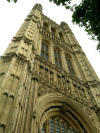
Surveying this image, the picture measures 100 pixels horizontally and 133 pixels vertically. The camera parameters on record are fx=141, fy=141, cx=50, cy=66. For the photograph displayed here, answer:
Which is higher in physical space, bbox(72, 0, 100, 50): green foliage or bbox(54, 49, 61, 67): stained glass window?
bbox(54, 49, 61, 67): stained glass window

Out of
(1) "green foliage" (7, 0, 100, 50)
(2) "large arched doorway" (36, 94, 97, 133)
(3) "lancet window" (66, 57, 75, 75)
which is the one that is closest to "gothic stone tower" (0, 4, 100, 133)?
(2) "large arched doorway" (36, 94, 97, 133)

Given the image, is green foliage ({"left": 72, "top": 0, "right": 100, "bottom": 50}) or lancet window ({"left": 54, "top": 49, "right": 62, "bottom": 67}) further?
lancet window ({"left": 54, "top": 49, "right": 62, "bottom": 67})

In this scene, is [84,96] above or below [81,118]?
above

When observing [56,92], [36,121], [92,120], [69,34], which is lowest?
[36,121]

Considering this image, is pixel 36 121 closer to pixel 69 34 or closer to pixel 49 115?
pixel 49 115

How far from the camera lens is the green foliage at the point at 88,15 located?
21.3ft

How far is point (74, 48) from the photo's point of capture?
80.9 feet

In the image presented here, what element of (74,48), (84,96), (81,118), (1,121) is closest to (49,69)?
(84,96)

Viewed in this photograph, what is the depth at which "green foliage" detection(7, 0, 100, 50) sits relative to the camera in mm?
6495

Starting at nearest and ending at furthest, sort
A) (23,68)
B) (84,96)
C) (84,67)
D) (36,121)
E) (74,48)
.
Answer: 1. (36,121)
2. (23,68)
3. (84,96)
4. (84,67)
5. (74,48)

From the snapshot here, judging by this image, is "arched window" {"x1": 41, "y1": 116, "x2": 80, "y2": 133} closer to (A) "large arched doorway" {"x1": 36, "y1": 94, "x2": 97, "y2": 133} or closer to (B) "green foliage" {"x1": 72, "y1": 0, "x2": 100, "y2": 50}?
(A) "large arched doorway" {"x1": 36, "y1": 94, "x2": 97, "y2": 133}

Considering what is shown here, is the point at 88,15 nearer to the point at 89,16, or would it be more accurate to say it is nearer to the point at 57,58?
the point at 89,16

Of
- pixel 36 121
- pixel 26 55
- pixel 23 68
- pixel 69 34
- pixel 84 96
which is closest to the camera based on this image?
pixel 36 121

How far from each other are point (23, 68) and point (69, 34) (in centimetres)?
2271
